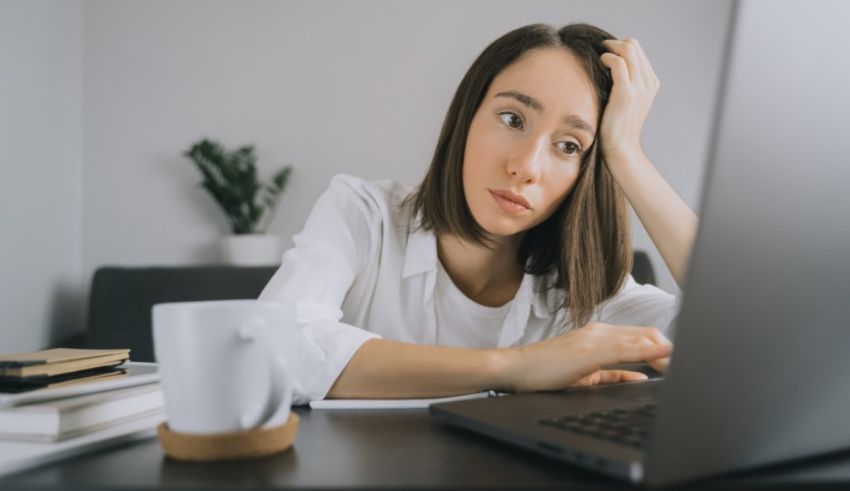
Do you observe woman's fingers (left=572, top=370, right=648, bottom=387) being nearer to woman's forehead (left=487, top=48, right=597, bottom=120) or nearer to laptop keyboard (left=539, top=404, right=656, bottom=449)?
laptop keyboard (left=539, top=404, right=656, bottom=449)

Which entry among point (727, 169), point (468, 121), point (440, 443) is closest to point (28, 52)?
point (468, 121)

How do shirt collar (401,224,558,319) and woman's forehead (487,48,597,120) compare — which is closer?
woman's forehead (487,48,597,120)

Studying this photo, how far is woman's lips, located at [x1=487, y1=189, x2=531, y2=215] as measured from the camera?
108 cm

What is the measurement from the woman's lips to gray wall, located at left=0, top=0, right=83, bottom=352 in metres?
1.93

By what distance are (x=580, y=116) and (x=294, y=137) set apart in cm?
198

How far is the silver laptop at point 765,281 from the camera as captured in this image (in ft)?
1.16

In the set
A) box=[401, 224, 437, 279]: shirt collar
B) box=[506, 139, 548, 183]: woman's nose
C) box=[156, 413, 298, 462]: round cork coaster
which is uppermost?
box=[506, 139, 548, 183]: woman's nose

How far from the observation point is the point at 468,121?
124 cm

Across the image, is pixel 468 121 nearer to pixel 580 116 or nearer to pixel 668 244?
pixel 580 116

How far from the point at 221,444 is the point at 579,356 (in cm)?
41

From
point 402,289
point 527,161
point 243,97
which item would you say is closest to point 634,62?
point 527,161

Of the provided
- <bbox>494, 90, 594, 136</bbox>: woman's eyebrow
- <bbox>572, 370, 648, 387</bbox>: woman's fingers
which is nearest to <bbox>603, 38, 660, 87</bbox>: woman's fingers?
<bbox>494, 90, 594, 136</bbox>: woman's eyebrow

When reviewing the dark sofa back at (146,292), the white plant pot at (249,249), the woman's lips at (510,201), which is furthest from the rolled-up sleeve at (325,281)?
the white plant pot at (249,249)

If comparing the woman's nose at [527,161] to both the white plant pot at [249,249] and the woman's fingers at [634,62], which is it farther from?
the white plant pot at [249,249]
